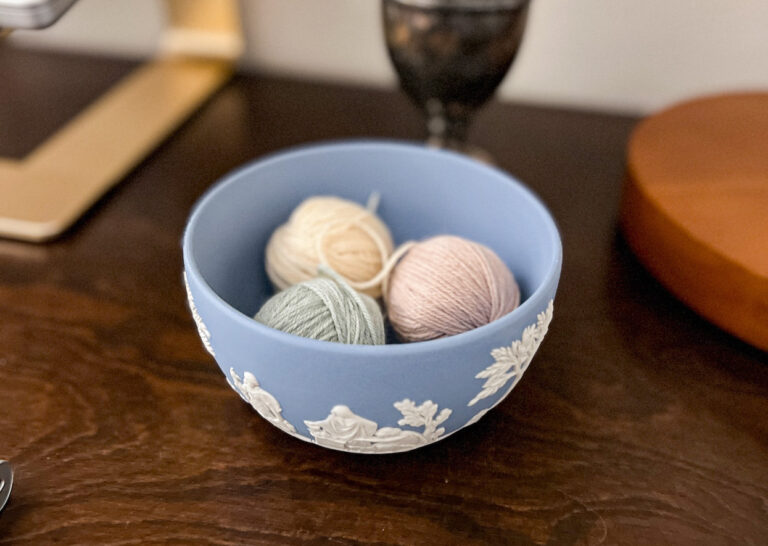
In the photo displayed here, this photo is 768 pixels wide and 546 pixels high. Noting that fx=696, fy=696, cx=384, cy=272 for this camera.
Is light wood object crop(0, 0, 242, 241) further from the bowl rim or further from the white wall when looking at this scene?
the bowl rim

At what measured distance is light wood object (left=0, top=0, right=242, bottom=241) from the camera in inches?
20.4

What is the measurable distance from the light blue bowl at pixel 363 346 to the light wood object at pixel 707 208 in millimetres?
108

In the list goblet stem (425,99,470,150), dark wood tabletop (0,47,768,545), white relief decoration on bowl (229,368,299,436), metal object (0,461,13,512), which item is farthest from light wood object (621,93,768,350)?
metal object (0,461,13,512)

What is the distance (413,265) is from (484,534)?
0.14 meters

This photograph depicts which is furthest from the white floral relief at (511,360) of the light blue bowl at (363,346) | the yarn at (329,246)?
the yarn at (329,246)

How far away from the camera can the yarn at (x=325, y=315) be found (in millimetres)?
344

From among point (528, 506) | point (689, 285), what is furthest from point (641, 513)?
point (689, 285)

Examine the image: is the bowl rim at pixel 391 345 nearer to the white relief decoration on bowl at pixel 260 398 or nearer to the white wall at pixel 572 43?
the white relief decoration on bowl at pixel 260 398

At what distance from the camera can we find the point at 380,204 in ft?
1.47

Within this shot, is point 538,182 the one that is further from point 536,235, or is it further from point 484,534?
point 484,534

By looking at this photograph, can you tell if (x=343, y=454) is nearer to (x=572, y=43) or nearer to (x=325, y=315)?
(x=325, y=315)

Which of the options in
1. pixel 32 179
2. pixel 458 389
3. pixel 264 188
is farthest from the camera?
pixel 32 179

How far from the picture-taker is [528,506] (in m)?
0.33

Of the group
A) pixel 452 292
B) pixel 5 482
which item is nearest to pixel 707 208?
pixel 452 292
